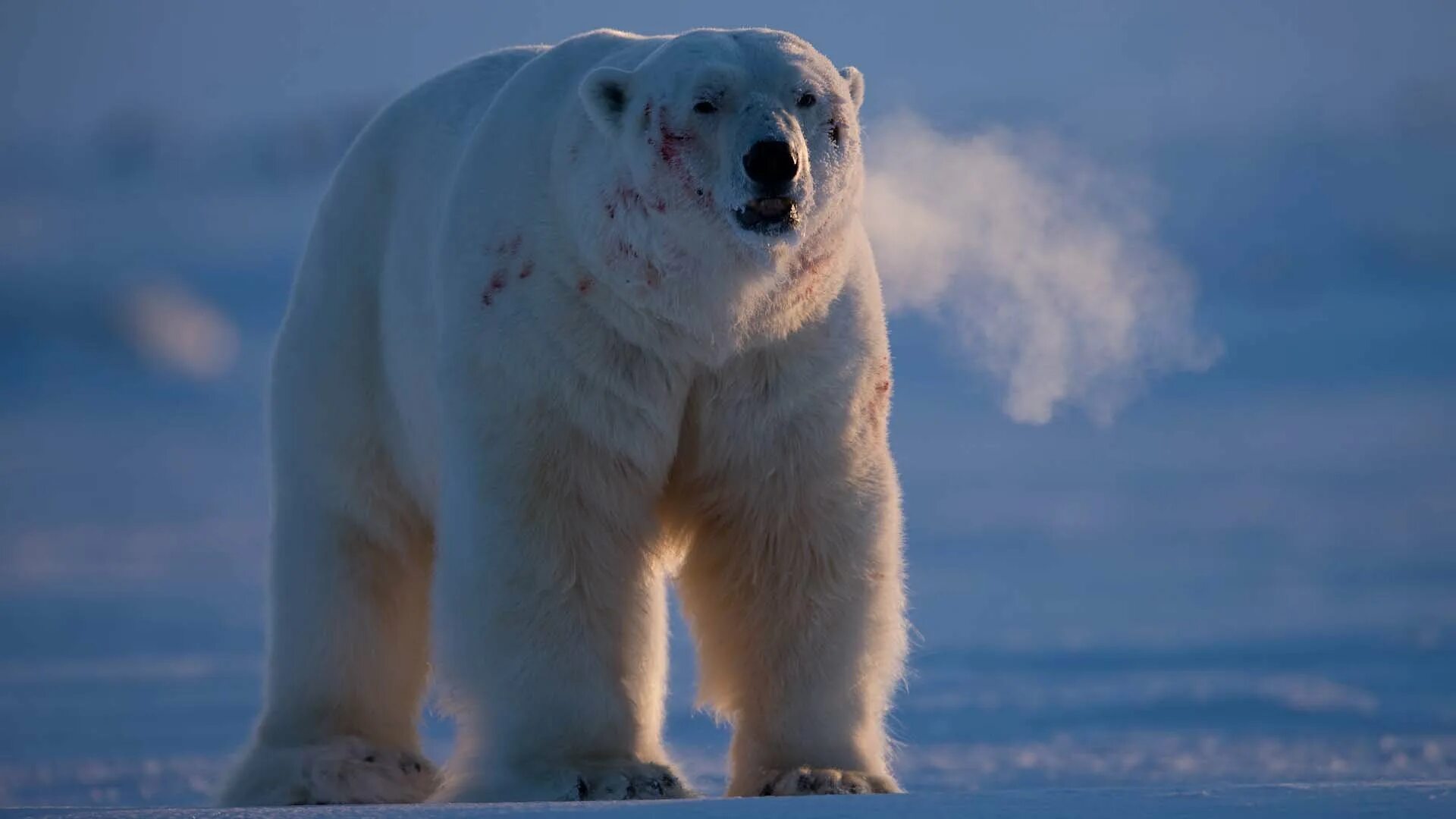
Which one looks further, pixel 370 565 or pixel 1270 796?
pixel 370 565

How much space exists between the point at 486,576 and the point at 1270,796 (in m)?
2.67

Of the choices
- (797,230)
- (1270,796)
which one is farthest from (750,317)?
(1270,796)

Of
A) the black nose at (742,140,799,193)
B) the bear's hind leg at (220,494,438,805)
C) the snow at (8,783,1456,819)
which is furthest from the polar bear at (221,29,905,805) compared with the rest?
the snow at (8,783,1456,819)

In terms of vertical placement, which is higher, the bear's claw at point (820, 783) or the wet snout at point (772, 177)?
the wet snout at point (772, 177)

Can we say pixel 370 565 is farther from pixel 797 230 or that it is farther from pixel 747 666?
pixel 797 230

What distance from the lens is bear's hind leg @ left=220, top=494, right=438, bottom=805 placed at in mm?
7117

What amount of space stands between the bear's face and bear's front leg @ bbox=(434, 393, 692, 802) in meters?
0.80

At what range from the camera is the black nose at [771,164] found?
17.9ft

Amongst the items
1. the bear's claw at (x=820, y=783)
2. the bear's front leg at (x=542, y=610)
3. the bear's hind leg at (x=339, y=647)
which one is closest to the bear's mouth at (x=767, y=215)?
the bear's front leg at (x=542, y=610)

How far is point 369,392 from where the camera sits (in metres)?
7.12

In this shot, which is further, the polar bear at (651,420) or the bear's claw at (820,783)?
the bear's claw at (820,783)

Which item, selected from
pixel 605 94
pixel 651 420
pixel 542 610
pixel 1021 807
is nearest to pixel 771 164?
pixel 605 94

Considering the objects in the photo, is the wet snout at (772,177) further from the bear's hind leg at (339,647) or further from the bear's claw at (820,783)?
the bear's hind leg at (339,647)

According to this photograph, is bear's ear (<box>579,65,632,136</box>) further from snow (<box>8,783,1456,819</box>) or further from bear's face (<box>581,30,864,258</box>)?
snow (<box>8,783,1456,819</box>)
